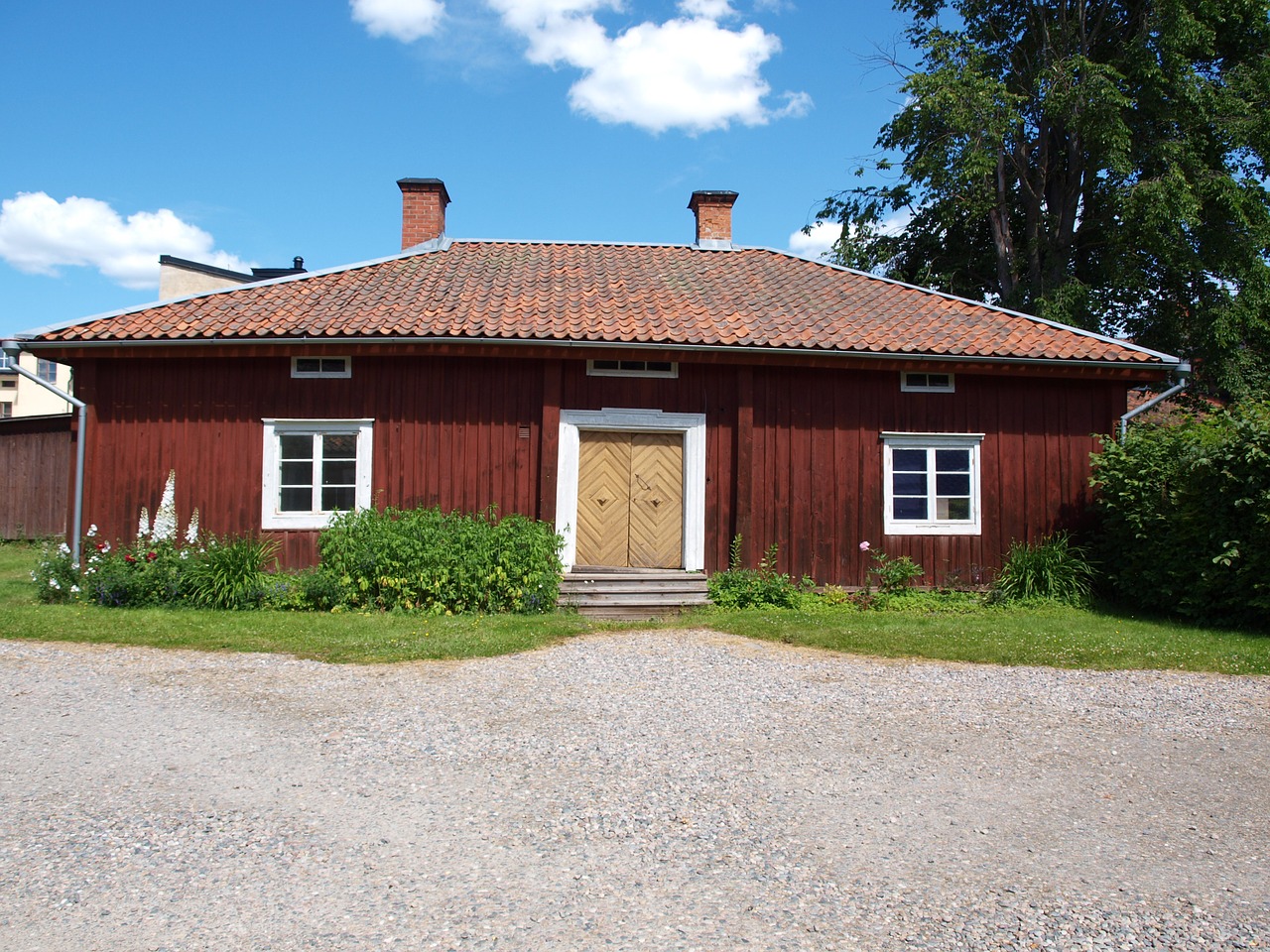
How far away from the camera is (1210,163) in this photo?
19516mm

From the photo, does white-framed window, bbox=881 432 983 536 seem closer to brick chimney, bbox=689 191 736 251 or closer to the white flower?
brick chimney, bbox=689 191 736 251

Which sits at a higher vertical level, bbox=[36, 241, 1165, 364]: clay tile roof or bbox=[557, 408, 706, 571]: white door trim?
bbox=[36, 241, 1165, 364]: clay tile roof

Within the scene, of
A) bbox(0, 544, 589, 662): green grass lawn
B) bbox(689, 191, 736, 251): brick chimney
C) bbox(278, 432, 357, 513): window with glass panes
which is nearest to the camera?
bbox(0, 544, 589, 662): green grass lawn

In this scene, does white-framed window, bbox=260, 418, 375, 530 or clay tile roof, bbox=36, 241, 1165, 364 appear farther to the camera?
white-framed window, bbox=260, 418, 375, 530

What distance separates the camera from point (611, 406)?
1163 cm

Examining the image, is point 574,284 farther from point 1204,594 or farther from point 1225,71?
point 1225,71

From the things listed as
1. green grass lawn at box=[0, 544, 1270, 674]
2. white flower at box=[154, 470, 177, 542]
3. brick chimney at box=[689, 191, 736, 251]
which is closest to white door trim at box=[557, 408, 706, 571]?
green grass lawn at box=[0, 544, 1270, 674]

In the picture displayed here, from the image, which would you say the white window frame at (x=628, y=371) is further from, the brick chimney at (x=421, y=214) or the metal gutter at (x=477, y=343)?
the brick chimney at (x=421, y=214)

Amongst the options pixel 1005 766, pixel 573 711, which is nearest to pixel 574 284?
pixel 573 711

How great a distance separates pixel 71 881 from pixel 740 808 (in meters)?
2.87

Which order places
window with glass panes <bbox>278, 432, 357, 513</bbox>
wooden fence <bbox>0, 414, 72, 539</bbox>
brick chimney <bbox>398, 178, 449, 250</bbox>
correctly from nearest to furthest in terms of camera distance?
1. window with glass panes <bbox>278, 432, 357, 513</bbox>
2. brick chimney <bbox>398, 178, 449, 250</bbox>
3. wooden fence <bbox>0, 414, 72, 539</bbox>

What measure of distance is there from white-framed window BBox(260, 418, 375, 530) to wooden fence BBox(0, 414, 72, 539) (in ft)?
36.1

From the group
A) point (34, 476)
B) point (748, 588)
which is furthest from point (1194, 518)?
point (34, 476)

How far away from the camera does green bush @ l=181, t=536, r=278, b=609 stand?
10227 mm
